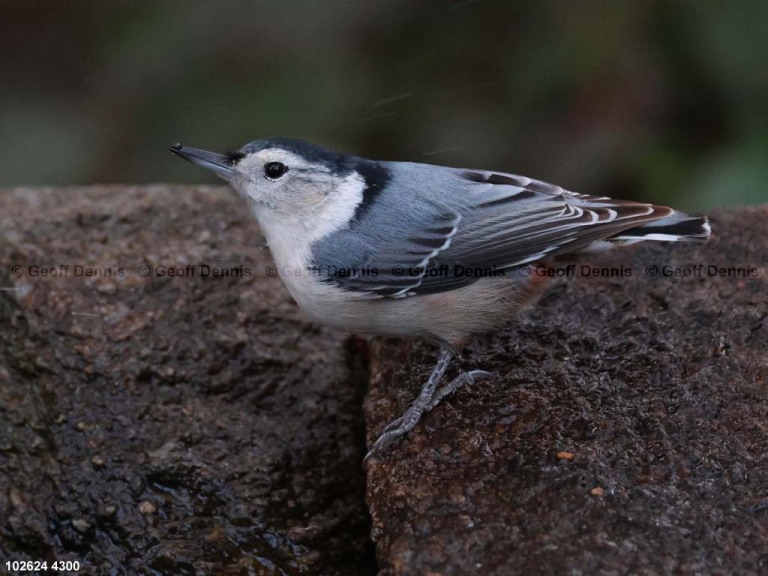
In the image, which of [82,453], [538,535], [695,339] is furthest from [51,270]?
[695,339]

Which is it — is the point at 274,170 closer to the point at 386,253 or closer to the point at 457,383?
the point at 386,253

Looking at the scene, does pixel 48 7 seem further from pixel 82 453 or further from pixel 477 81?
pixel 82 453

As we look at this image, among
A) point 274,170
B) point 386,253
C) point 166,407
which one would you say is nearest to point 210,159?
point 274,170

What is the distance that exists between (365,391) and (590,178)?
180 centimetres

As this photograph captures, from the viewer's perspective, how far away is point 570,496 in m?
2.40

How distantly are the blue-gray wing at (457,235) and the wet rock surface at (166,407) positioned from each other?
0.58m

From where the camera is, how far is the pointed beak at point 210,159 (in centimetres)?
319

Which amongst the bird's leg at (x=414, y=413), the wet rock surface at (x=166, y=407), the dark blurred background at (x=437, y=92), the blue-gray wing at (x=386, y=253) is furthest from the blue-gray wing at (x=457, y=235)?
the dark blurred background at (x=437, y=92)

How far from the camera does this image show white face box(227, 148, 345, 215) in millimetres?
3141

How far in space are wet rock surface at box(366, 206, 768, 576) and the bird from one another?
191mm

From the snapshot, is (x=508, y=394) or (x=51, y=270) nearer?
(x=508, y=394)

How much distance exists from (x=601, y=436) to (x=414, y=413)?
0.60 metres

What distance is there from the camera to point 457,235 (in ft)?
9.89

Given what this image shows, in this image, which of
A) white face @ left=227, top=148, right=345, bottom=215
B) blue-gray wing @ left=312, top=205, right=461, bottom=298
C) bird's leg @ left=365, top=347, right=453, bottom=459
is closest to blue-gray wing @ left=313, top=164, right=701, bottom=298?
blue-gray wing @ left=312, top=205, right=461, bottom=298
